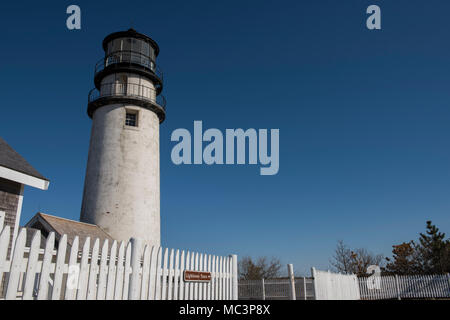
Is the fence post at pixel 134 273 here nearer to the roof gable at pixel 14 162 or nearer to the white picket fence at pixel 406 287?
the roof gable at pixel 14 162

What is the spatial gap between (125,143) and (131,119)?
196 cm

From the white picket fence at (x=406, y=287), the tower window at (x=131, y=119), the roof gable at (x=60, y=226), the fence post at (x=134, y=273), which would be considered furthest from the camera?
the white picket fence at (x=406, y=287)

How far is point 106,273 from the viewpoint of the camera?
549cm

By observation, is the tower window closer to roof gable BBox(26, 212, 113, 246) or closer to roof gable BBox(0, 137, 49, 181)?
roof gable BBox(26, 212, 113, 246)

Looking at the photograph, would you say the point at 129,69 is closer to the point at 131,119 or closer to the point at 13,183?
the point at 131,119

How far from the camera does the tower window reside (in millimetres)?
18672

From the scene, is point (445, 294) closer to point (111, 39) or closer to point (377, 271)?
point (377, 271)

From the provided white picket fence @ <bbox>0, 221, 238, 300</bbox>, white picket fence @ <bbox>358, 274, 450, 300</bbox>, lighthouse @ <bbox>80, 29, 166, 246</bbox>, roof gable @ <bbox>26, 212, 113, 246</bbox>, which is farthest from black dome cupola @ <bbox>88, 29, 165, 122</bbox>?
white picket fence @ <bbox>358, 274, 450, 300</bbox>

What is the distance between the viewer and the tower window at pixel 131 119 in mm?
18672

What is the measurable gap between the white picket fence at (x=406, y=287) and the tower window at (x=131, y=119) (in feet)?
63.9

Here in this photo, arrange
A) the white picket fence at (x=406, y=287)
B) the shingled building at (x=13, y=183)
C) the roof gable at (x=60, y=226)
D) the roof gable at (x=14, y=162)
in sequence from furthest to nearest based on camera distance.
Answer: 1. the white picket fence at (x=406, y=287)
2. the roof gable at (x=60, y=226)
3. the roof gable at (x=14, y=162)
4. the shingled building at (x=13, y=183)

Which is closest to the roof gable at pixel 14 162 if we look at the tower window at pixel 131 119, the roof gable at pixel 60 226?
the roof gable at pixel 60 226

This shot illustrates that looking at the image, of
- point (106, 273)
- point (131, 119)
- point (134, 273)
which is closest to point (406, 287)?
point (131, 119)
